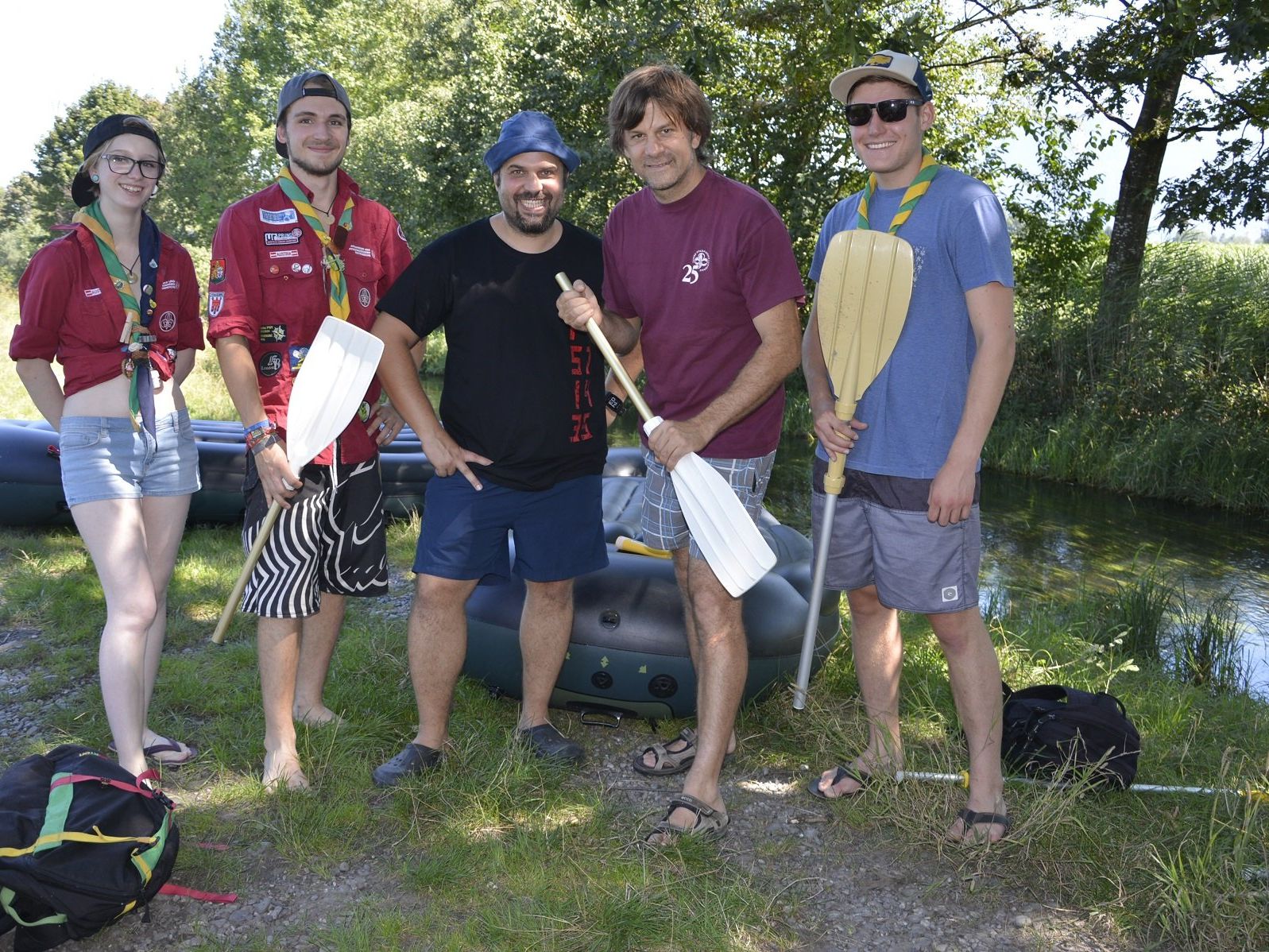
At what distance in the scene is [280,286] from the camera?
2449mm

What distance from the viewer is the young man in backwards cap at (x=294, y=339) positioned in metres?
2.38

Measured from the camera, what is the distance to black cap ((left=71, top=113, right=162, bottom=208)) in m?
2.39

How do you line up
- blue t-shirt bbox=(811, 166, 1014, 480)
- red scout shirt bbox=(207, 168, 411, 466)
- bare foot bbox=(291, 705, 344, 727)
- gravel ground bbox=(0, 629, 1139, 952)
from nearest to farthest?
gravel ground bbox=(0, 629, 1139, 952) → blue t-shirt bbox=(811, 166, 1014, 480) → red scout shirt bbox=(207, 168, 411, 466) → bare foot bbox=(291, 705, 344, 727)

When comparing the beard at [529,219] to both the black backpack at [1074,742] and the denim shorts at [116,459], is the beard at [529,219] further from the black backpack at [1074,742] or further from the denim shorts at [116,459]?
the black backpack at [1074,742]

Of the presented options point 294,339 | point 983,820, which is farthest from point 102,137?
point 983,820

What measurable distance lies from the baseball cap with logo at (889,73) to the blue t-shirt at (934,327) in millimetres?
212

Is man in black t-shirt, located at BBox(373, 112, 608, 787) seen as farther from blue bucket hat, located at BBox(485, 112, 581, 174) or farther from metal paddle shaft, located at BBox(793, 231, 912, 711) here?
metal paddle shaft, located at BBox(793, 231, 912, 711)

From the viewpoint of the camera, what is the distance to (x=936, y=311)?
223 cm

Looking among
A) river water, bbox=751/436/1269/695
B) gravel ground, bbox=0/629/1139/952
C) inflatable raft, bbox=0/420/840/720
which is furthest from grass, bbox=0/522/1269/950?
river water, bbox=751/436/1269/695

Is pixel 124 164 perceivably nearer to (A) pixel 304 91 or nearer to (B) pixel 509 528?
(A) pixel 304 91

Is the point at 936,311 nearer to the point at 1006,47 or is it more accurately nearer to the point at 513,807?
the point at 513,807

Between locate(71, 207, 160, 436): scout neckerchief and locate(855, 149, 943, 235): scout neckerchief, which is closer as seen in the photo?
locate(855, 149, 943, 235): scout neckerchief

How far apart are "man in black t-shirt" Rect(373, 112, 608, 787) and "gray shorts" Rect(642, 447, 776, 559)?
0.23 meters

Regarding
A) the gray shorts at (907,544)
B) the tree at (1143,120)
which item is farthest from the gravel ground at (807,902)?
the tree at (1143,120)
